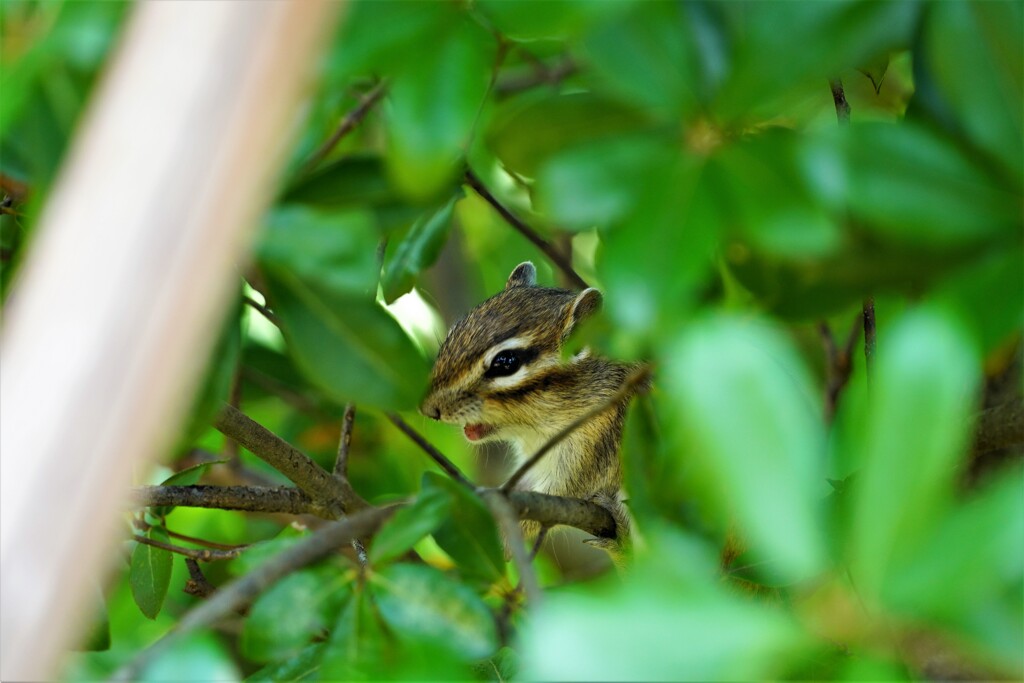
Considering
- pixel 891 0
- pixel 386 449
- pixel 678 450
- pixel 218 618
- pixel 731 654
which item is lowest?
pixel 386 449

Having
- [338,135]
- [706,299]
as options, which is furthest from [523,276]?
[706,299]

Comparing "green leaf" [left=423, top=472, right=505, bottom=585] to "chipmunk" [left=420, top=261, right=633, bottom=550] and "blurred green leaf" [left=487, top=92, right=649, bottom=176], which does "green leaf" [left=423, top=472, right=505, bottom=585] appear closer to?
"blurred green leaf" [left=487, top=92, right=649, bottom=176]

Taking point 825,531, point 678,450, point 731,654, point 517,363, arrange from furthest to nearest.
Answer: point 517,363 < point 678,450 < point 825,531 < point 731,654

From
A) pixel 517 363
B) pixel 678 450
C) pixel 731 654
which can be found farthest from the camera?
pixel 517 363

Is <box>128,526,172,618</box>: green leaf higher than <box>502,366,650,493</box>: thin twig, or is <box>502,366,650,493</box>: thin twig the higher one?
<box>502,366,650,493</box>: thin twig

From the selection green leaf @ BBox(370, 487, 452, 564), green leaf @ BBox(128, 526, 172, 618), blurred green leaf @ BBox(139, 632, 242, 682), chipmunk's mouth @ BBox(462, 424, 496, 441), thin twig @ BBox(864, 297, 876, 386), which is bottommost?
chipmunk's mouth @ BBox(462, 424, 496, 441)

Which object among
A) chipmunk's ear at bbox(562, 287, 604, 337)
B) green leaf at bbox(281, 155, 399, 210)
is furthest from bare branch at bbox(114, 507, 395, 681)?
chipmunk's ear at bbox(562, 287, 604, 337)

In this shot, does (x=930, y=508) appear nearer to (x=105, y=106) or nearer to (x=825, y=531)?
(x=825, y=531)

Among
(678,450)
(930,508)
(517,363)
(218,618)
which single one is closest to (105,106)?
(218,618)
